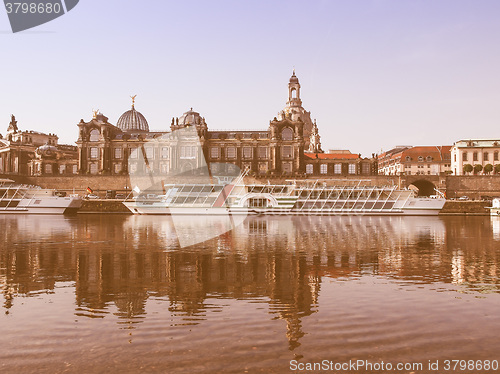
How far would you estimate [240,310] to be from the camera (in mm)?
12367

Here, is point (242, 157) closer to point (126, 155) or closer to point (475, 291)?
point (126, 155)

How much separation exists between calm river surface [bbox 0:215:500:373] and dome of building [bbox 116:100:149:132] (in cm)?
9770

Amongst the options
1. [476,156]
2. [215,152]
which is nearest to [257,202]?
[215,152]

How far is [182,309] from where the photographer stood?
41.2 ft

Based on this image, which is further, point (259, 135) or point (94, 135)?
point (259, 135)

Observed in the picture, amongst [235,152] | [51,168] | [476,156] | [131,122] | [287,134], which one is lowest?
[51,168]

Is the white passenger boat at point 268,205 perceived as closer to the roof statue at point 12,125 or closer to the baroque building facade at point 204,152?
the baroque building facade at point 204,152

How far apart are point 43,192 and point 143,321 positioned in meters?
70.9

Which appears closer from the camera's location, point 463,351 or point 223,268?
point 463,351

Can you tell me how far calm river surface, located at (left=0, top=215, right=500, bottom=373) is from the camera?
9.05 m

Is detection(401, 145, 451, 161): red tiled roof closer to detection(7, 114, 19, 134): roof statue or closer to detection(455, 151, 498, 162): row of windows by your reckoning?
detection(455, 151, 498, 162): row of windows

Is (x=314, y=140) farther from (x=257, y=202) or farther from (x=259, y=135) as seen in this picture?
(x=257, y=202)

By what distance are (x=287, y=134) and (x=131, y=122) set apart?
41.6 metres

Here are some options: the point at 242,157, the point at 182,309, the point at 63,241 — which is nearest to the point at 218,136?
the point at 242,157
